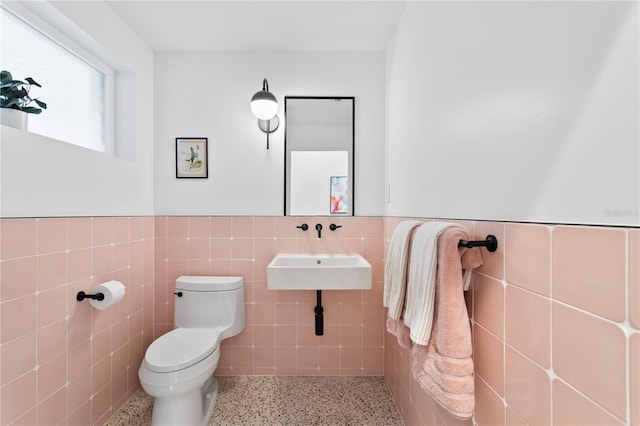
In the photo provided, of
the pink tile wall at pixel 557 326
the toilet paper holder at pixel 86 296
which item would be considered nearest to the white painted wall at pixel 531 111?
the pink tile wall at pixel 557 326

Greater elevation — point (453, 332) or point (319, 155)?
point (319, 155)

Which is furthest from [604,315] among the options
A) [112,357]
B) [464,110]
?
[112,357]

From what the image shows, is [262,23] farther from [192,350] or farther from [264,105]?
[192,350]

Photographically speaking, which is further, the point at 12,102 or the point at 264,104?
the point at 264,104

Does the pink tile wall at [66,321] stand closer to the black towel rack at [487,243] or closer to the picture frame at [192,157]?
the picture frame at [192,157]

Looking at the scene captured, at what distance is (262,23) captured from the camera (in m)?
1.70

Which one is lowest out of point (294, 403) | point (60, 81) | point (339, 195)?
point (294, 403)

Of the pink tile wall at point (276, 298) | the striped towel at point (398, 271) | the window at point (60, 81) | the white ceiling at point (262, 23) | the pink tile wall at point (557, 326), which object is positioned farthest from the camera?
the pink tile wall at point (276, 298)

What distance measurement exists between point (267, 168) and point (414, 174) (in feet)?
3.46

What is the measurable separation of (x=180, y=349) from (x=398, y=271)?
4.19 ft

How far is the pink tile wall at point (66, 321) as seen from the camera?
3.50ft

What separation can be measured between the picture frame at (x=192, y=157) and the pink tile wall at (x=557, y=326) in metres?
1.78

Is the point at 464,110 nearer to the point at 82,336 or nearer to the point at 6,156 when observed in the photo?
the point at 6,156

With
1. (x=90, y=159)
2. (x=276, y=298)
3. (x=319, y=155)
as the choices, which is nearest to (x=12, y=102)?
(x=90, y=159)
